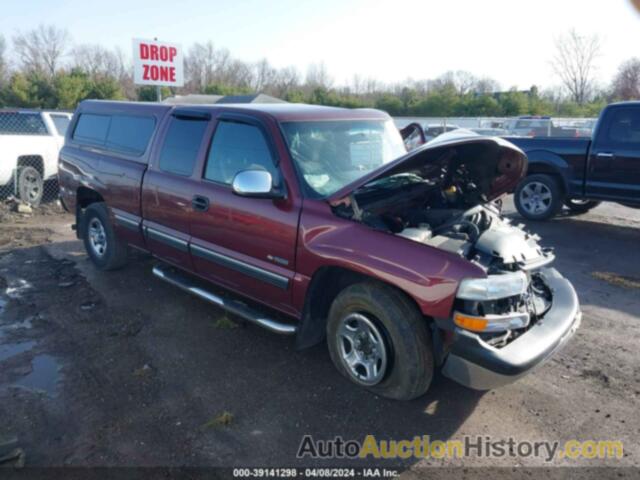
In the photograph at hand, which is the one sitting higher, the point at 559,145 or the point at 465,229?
the point at 559,145

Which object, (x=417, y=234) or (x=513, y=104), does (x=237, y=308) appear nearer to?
(x=417, y=234)

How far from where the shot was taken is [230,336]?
14.3 feet

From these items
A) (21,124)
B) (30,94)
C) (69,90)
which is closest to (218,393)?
(21,124)

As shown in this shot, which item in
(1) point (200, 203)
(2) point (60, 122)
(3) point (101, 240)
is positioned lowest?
(3) point (101, 240)

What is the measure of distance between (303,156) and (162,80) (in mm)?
13954

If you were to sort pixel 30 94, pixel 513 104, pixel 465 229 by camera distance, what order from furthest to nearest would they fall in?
pixel 513 104, pixel 30 94, pixel 465 229

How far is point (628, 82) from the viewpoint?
35.7 m

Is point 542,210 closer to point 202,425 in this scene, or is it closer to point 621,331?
point 621,331

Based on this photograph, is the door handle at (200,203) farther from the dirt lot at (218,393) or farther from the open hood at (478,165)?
the open hood at (478,165)

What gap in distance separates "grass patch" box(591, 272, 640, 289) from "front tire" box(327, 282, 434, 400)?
386 centimetres

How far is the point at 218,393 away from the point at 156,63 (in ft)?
48.5

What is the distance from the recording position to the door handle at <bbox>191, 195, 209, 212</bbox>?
4.24 m

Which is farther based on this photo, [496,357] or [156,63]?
[156,63]

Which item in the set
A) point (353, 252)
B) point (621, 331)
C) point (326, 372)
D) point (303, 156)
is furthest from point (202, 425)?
point (621, 331)
